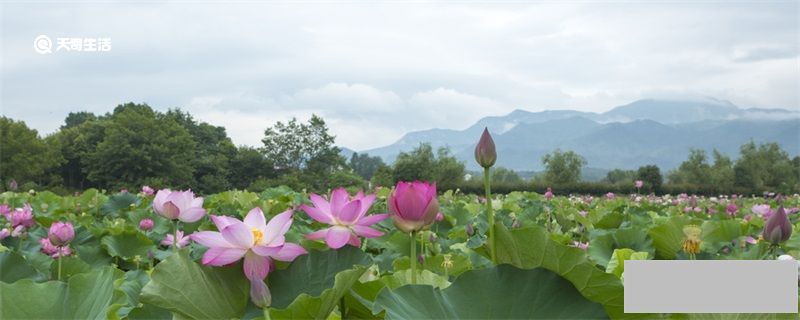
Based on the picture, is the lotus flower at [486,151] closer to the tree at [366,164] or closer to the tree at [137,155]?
the tree at [137,155]

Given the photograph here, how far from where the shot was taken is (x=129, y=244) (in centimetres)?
256

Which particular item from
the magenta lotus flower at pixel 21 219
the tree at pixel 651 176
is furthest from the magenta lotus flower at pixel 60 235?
the tree at pixel 651 176

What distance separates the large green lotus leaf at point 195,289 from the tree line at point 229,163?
2696cm

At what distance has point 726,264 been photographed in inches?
24.7

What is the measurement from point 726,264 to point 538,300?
0.61 ft

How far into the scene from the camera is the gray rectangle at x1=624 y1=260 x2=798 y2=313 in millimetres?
625

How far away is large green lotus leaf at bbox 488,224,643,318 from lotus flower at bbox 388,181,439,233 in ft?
0.28

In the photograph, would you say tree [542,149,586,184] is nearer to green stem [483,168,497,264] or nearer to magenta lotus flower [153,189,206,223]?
magenta lotus flower [153,189,206,223]

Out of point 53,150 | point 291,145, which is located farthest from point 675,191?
point 53,150

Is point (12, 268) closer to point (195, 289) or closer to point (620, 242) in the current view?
→ point (195, 289)

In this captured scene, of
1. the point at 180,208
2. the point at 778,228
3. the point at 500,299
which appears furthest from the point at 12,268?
the point at 778,228

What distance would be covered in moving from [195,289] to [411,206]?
28 centimetres

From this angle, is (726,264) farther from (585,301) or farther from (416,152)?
(416,152)

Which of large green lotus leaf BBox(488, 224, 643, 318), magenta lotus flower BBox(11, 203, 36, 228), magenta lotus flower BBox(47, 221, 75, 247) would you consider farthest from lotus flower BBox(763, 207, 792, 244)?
magenta lotus flower BBox(11, 203, 36, 228)
